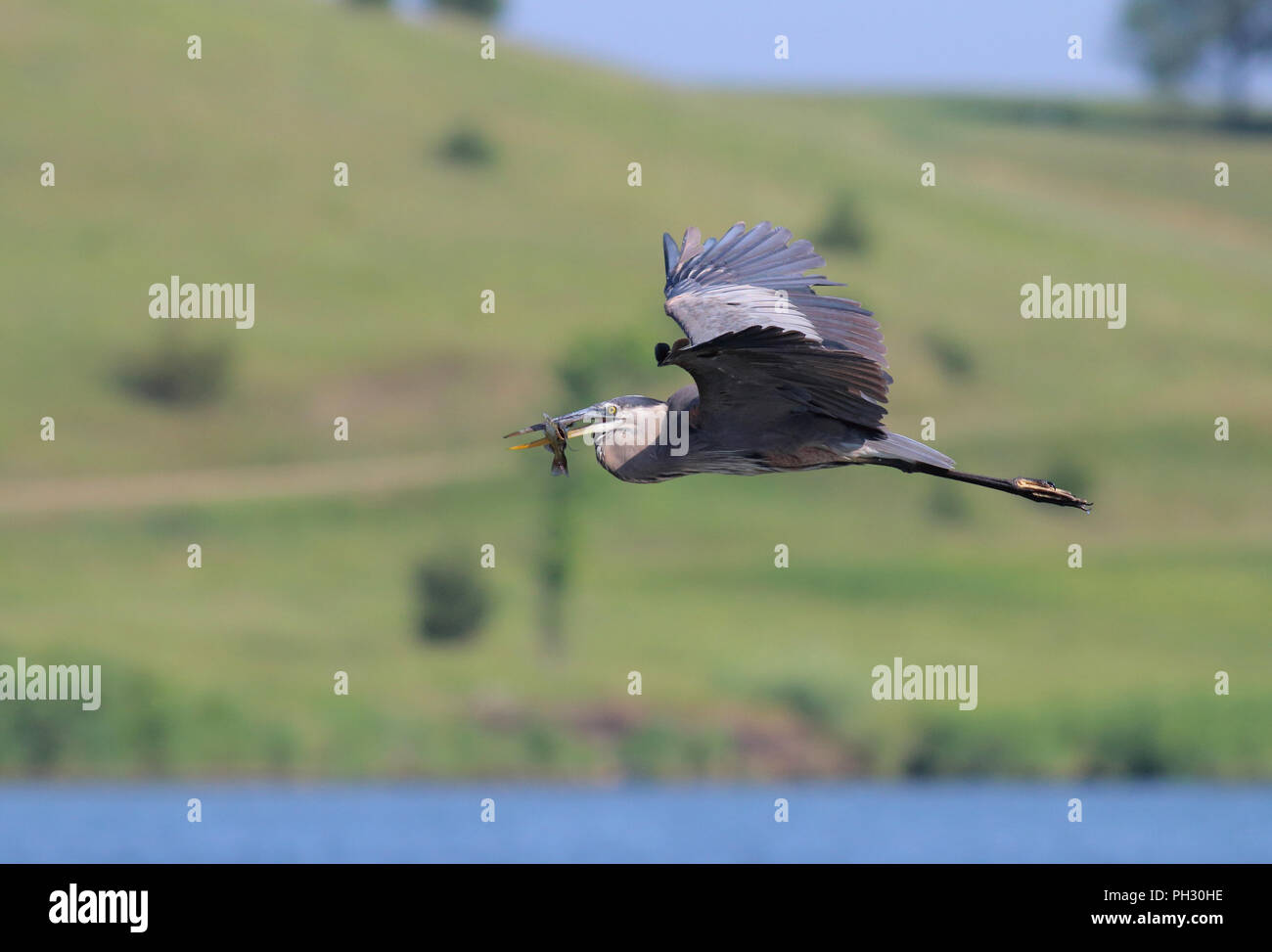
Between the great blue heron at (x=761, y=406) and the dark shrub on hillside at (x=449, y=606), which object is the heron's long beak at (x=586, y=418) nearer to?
the great blue heron at (x=761, y=406)

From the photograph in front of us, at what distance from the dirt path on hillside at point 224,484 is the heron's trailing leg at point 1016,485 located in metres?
62.8

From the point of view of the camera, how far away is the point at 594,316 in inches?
3314

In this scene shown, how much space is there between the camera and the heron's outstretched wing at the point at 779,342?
11.6 m

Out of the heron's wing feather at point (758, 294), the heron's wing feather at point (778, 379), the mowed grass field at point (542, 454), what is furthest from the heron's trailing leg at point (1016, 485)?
the mowed grass field at point (542, 454)

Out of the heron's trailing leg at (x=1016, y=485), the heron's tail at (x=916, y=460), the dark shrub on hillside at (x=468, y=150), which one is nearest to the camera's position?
the heron's tail at (x=916, y=460)

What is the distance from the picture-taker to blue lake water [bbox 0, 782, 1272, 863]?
41.2 m

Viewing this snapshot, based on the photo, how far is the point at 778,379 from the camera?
470 inches

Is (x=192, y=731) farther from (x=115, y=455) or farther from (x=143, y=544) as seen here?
(x=115, y=455)

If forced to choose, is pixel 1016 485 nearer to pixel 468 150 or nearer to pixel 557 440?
pixel 557 440

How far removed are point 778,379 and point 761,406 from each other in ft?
0.97

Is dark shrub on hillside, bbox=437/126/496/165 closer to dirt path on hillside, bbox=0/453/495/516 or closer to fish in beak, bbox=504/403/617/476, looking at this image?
dirt path on hillside, bbox=0/453/495/516

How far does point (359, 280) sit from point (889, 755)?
4329 cm

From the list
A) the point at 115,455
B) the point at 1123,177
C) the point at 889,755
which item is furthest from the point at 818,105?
the point at 889,755

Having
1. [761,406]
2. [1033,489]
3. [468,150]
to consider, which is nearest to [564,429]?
[761,406]
